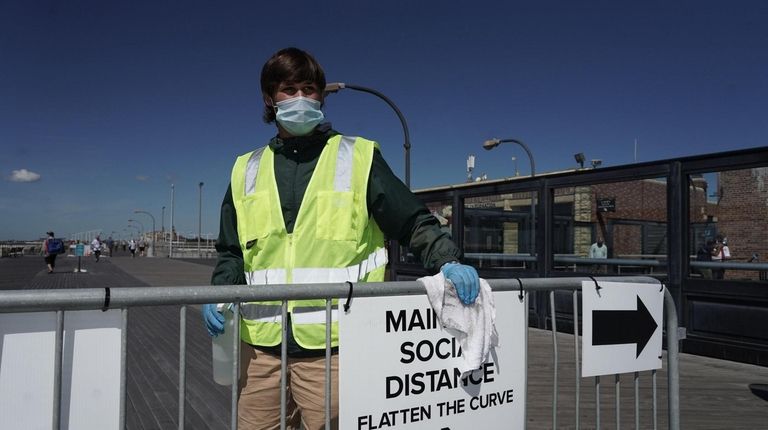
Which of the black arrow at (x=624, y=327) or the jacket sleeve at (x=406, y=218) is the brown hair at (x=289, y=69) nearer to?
the jacket sleeve at (x=406, y=218)

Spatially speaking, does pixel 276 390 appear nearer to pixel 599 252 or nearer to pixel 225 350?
pixel 225 350

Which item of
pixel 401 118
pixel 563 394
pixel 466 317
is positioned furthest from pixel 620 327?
pixel 401 118

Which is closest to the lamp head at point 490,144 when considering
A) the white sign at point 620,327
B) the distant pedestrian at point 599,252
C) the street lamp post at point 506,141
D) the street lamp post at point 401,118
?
the street lamp post at point 506,141

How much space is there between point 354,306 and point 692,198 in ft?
21.6

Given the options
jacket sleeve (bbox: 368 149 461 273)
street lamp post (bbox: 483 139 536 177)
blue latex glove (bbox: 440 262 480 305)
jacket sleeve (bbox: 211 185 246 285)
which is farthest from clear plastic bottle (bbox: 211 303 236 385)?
street lamp post (bbox: 483 139 536 177)

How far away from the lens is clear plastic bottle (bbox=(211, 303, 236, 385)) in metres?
2.07

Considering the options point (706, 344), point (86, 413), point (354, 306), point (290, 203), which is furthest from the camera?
point (706, 344)

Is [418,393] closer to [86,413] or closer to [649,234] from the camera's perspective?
[86,413]

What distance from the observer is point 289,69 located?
2230 mm

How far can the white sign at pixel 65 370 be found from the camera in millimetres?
1509

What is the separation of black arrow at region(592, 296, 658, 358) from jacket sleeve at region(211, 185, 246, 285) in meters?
1.67

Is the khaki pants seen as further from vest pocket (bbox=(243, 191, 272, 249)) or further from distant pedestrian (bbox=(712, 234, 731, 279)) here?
distant pedestrian (bbox=(712, 234, 731, 279))

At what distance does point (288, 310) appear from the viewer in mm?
1972

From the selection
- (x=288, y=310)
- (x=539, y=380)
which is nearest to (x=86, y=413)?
(x=288, y=310)
